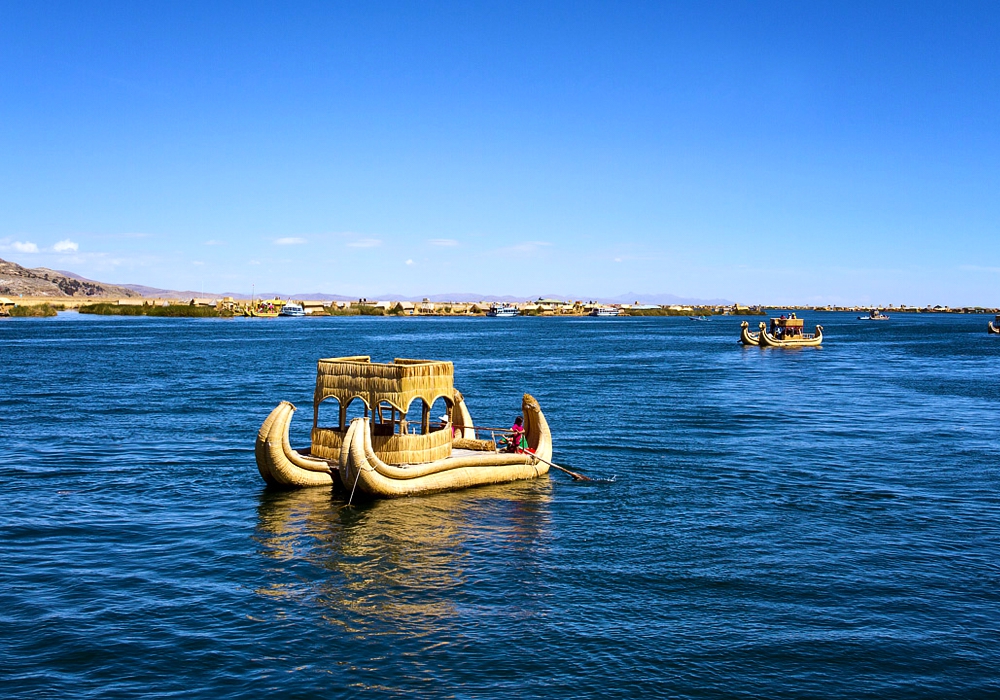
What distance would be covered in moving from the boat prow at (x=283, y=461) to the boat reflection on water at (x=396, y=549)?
50 cm

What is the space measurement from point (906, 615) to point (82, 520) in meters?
23.2

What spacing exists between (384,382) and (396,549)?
272 inches

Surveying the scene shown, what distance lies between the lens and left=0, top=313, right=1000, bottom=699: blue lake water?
16.2 metres

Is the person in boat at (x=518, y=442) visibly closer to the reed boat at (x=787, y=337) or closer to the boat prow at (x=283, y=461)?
the boat prow at (x=283, y=461)

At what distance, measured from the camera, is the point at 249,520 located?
85.6 ft

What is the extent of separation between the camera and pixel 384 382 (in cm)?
2836

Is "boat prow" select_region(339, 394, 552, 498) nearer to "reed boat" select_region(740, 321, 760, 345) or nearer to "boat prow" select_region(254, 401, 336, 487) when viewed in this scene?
"boat prow" select_region(254, 401, 336, 487)

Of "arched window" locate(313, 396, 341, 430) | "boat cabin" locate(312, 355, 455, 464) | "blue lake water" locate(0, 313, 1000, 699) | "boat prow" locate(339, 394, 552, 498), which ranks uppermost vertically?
"boat cabin" locate(312, 355, 455, 464)

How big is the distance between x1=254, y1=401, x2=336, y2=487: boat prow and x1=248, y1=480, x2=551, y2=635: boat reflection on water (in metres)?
0.50

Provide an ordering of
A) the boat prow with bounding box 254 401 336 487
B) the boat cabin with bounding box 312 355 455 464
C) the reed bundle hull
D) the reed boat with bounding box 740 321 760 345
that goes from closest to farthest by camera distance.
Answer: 1. the boat prow with bounding box 254 401 336 487
2. the boat cabin with bounding box 312 355 455 464
3. the reed bundle hull
4. the reed boat with bounding box 740 321 760 345

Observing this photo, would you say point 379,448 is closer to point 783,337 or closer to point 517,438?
point 517,438

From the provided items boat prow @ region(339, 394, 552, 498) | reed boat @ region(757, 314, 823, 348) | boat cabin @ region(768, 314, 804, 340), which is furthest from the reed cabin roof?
boat cabin @ region(768, 314, 804, 340)

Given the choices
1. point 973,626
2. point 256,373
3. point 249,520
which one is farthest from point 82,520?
point 256,373

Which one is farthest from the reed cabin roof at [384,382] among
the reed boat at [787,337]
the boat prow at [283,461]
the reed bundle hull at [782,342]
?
the reed boat at [787,337]
